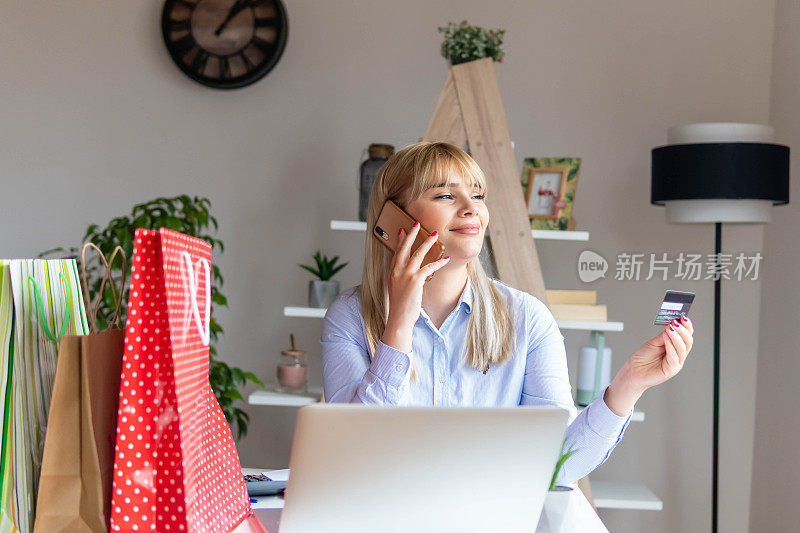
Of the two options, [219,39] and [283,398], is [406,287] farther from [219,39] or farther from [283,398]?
[219,39]

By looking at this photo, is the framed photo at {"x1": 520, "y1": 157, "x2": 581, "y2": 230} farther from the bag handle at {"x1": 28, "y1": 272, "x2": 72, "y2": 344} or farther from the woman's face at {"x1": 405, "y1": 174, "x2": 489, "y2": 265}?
the bag handle at {"x1": 28, "y1": 272, "x2": 72, "y2": 344}

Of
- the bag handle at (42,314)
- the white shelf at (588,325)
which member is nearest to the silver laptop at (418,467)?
the bag handle at (42,314)

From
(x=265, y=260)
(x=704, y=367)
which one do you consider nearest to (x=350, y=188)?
(x=265, y=260)

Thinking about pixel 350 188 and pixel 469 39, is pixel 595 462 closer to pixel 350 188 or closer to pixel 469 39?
pixel 469 39

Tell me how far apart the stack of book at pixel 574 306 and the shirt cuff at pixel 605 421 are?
1.18m

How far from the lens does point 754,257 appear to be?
292 cm

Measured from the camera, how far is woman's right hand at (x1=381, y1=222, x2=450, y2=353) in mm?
1524

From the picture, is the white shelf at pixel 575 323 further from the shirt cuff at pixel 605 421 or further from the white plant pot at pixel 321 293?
the shirt cuff at pixel 605 421

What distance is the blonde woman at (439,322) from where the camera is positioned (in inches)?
61.0

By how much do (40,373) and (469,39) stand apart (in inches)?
74.4

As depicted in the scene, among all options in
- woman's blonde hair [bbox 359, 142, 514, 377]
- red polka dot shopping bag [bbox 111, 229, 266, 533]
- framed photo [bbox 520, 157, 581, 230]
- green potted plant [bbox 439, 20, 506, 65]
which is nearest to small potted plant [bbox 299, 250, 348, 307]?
framed photo [bbox 520, 157, 581, 230]

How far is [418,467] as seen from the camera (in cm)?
83

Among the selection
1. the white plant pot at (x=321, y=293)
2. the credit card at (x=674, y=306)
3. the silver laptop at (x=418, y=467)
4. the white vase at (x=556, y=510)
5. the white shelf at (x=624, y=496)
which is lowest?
the white shelf at (x=624, y=496)

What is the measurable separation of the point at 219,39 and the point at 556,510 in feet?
7.92
